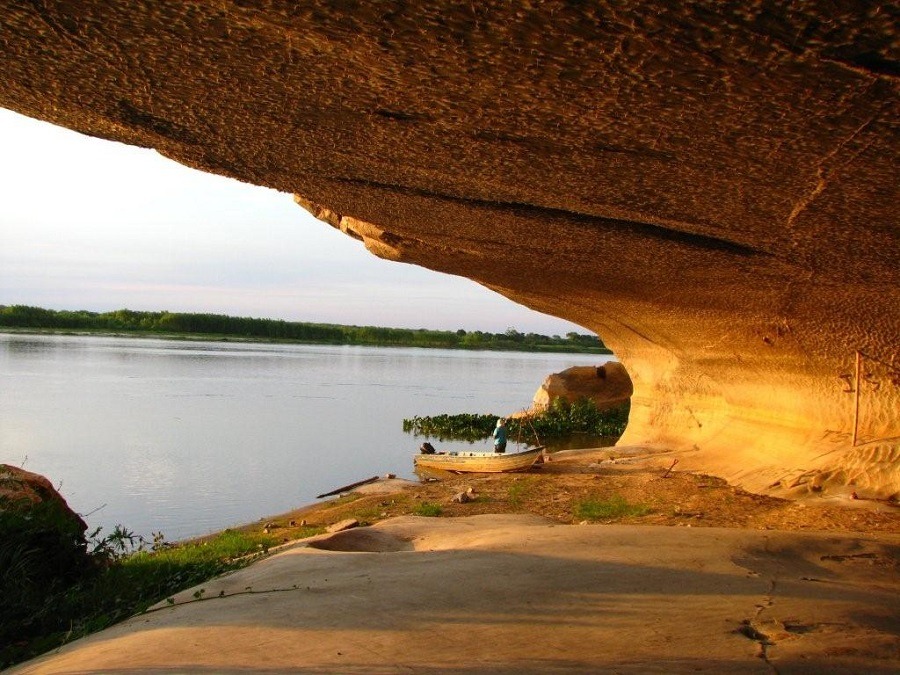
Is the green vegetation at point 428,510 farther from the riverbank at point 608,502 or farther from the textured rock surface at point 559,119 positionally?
the textured rock surface at point 559,119

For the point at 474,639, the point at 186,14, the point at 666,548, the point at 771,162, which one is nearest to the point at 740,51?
the point at 771,162

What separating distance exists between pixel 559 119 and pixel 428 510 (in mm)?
8624

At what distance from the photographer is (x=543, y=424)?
27.0 m

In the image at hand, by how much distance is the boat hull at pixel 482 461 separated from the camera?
16172mm

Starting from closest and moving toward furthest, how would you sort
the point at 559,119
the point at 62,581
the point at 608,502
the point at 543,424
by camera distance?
the point at 559,119 < the point at 62,581 < the point at 608,502 < the point at 543,424

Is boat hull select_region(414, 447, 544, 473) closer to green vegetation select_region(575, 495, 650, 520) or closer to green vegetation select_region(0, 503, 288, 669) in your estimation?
green vegetation select_region(575, 495, 650, 520)

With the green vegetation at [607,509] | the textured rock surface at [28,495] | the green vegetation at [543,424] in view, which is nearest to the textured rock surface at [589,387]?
the green vegetation at [543,424]

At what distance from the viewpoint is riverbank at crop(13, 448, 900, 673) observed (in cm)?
374

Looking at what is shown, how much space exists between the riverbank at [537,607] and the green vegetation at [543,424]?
61.9 ft

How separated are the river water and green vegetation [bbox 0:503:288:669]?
2.95m

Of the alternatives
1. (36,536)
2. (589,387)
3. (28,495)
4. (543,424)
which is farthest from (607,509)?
(589,387)

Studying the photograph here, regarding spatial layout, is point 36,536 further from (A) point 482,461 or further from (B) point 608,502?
(A) point 482,461

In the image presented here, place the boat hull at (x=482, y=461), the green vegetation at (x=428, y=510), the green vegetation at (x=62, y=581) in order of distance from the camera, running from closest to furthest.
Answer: the green vegetation at (x=62, y=581) < the green vegetation at (x=428, y=510) < the boat hull at (x=482, y=461)

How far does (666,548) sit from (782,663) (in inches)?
90.0
